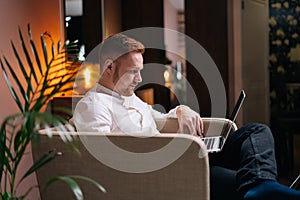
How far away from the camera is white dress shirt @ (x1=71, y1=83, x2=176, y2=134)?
2031 mm

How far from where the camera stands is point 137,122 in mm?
2301

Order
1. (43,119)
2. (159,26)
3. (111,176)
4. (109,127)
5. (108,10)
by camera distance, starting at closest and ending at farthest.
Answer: (43,119) < (111,176) < (109,127) < (108,10) < (159,26)

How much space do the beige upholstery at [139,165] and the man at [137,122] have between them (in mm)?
161

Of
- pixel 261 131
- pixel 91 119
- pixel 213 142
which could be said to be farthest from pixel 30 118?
pixel 261 131

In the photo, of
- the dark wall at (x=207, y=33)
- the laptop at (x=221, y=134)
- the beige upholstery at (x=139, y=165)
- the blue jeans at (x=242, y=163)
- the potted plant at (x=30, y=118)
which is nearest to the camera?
the potted plant at (x=30, y=118)

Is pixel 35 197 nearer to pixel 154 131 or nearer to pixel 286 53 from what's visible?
pixel 154 131

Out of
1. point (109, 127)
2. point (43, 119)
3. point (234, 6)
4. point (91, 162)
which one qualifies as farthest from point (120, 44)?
point (234, 6)

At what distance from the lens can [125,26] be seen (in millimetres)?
5051

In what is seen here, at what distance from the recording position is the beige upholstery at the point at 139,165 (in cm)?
175

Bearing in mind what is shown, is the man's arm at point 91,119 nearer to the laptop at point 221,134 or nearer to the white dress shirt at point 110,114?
the white dress shirt at point 110,114

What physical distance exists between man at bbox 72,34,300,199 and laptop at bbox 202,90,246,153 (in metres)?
0.05

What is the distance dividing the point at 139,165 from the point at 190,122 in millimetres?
552

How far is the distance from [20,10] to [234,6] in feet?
7.24

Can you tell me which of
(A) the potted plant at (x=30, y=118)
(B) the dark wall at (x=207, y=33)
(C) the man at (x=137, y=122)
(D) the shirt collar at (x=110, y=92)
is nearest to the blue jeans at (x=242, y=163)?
(C) the man at (x=137, y=122)
